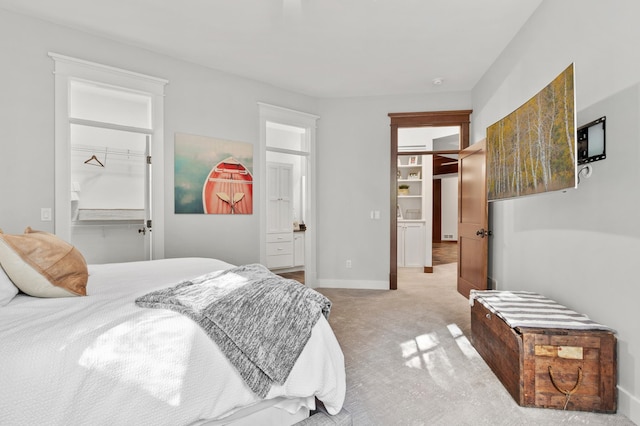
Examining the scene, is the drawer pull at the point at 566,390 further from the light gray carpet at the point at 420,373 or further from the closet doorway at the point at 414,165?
the closet doorway at the point at 414,165

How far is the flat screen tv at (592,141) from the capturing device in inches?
75.2

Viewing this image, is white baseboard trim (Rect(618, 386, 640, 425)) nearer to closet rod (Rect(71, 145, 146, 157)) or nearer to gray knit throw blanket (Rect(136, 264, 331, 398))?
gray knit throw blanket (Rect(136, 264, 331, 398))

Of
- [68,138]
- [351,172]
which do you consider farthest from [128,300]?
[351,172]

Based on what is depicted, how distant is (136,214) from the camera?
449 cm

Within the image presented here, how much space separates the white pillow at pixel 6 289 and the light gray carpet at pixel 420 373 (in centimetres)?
167

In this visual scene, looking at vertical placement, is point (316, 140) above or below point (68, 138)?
above

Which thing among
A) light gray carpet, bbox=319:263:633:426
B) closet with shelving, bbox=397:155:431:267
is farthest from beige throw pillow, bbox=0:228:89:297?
closet with shelving, bbox=397:155:431:267

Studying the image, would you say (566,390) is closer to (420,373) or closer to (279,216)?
(420,373)

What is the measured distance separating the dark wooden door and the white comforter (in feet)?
9.60

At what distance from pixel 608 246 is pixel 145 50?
4.21 meters

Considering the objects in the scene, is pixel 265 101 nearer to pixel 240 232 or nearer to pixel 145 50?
pixel 145 50

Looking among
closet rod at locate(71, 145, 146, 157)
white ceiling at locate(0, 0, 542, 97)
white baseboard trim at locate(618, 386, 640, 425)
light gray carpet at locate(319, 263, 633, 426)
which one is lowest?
Answer: light gray carpet at locate(319, 263, 633, 426)

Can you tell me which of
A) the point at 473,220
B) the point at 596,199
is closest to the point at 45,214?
the point at 596,199

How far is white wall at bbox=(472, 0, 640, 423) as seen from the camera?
1719mm
